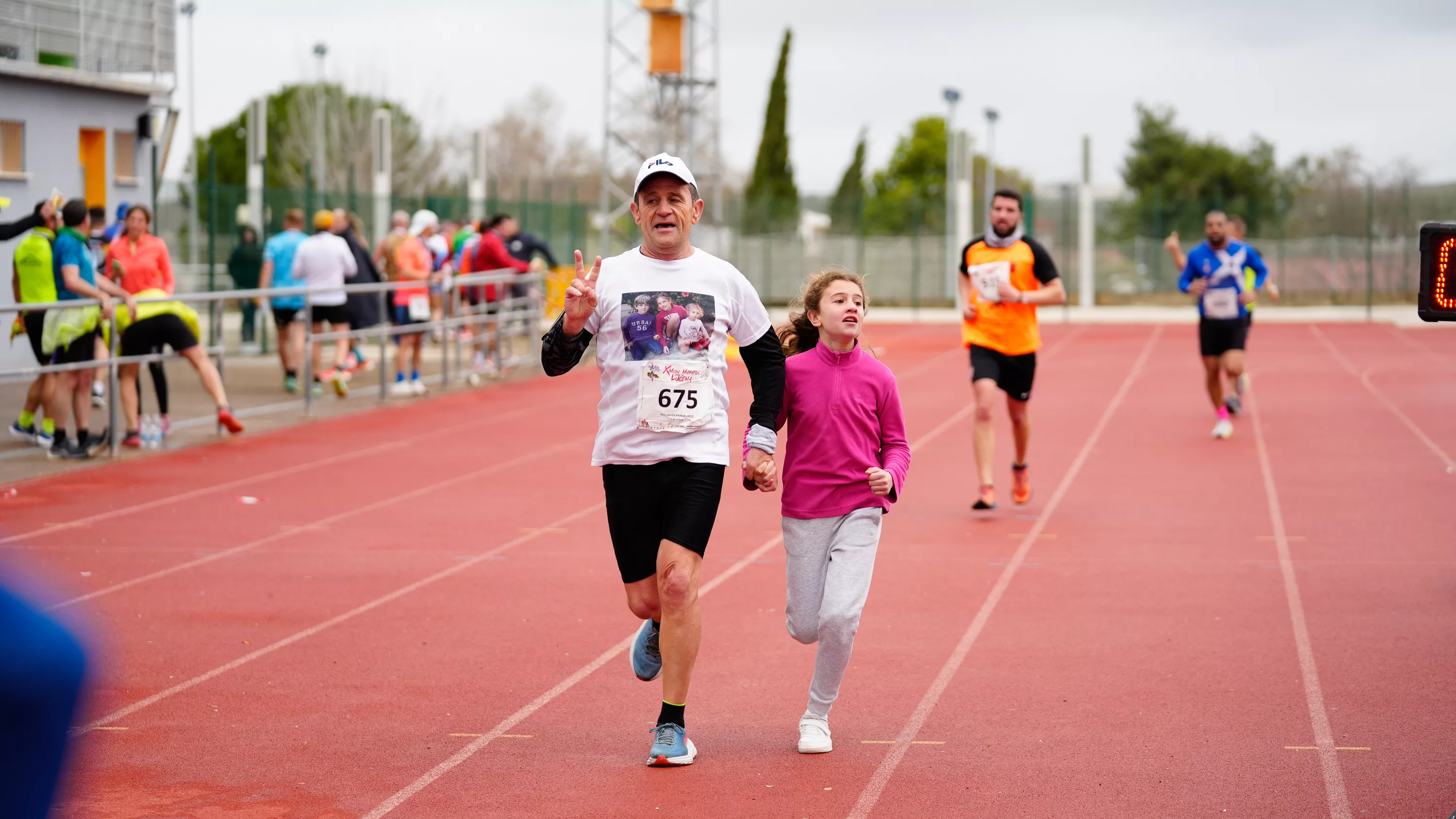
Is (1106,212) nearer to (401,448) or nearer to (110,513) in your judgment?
(401,448)

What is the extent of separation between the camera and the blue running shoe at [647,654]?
5.68 m

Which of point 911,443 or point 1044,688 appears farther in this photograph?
point 911,443

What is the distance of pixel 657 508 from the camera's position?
5.45 metres

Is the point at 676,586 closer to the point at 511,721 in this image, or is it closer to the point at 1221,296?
the point at 511,721

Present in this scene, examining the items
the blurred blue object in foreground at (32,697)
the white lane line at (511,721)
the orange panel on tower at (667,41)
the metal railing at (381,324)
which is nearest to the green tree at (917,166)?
the orange panel on tower at (667,41)

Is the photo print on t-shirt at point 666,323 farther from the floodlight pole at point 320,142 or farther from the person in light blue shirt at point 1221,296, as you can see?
the floodlight pole at point 320,142

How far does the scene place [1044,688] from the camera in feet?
21.4

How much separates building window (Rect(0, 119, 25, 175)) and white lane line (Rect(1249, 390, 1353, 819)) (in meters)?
15.8

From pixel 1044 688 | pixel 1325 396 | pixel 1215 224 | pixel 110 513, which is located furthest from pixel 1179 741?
pixel 1325 396

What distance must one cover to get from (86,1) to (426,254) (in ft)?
21.7

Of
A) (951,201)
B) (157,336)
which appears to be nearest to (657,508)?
(157,336)

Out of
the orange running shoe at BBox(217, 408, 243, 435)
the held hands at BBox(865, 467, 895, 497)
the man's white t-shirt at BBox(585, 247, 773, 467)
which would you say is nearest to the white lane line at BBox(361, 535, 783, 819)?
the man's white t-shirt at BBox(585, 247, 773, 467)

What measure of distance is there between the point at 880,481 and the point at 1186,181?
5431 centimetres

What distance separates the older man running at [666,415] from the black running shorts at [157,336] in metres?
9.02
